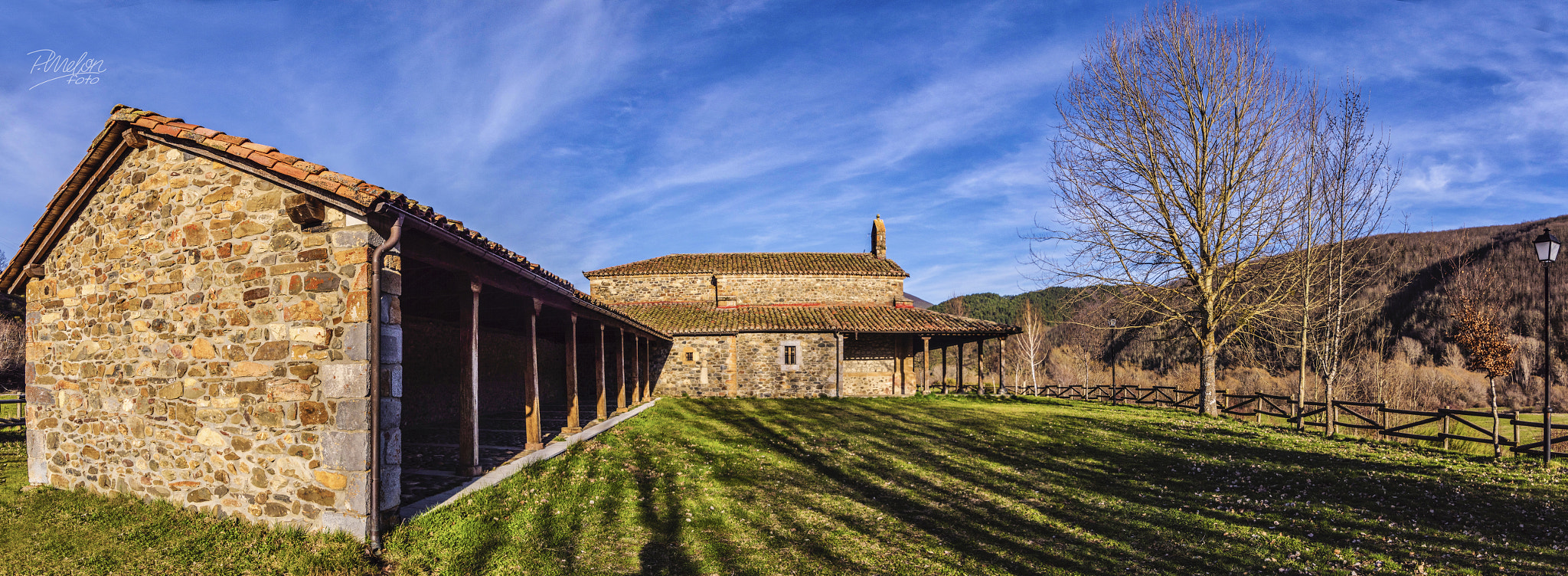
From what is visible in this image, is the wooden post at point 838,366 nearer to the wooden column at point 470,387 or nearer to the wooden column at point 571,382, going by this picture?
the wooden column at point 571,382

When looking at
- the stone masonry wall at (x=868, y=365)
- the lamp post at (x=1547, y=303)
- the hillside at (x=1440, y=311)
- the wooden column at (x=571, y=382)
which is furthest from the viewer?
the hillside at (x=1440, y=311)

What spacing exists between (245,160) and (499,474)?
4071mm

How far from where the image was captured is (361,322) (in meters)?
5.41

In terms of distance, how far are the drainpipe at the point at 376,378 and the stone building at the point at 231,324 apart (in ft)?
0.04

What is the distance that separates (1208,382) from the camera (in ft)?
57.3

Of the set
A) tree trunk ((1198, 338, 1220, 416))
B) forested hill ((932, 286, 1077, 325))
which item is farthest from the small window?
forested hill ((932, 286, 1077, 325))

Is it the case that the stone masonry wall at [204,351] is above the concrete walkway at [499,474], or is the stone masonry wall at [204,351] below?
above

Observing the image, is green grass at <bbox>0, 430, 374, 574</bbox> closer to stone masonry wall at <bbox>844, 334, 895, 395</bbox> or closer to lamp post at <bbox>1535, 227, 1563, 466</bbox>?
lamp post at <bbox>1535, 227, 1563, 466</bbox>

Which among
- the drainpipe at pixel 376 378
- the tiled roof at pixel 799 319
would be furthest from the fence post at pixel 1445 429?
the drainpipe at pixel 376 378

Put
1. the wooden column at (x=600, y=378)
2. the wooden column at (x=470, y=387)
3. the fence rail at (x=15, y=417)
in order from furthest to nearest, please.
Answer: the wooden column at (x=600, y=378)
the fence rail at (x=15, y=417)
the wooden column at (x=470, y=387)

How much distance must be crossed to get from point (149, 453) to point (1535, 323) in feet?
174

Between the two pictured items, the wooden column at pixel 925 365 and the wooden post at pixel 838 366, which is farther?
the wooden column at pixel 925 365

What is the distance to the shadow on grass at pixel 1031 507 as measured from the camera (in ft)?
18.2

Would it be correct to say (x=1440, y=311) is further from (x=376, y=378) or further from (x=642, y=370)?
(x=376, y=378)
